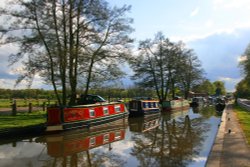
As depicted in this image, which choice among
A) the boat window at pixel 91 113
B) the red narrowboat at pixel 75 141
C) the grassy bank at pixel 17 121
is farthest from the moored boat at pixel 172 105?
the grassy bank at pixel 17 121

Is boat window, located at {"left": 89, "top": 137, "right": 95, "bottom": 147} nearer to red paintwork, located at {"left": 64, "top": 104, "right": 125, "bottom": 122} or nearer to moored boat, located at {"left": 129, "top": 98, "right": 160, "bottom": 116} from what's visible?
red paintwork, located at {"left": 64, "top": 104, "right": 125, "bottom": 122}

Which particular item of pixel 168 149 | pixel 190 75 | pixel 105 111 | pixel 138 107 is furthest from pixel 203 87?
pixel 168 149

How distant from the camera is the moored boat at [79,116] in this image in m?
19.5

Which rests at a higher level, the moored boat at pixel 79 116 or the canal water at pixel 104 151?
the moored boat at pixel 79 116

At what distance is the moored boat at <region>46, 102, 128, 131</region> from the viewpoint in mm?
19516

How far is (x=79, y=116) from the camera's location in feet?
69.4

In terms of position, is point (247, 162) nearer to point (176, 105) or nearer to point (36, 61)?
point (36, 61)

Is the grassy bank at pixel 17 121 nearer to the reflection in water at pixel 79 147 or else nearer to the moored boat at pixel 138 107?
the reflection in water at pixel 79 147

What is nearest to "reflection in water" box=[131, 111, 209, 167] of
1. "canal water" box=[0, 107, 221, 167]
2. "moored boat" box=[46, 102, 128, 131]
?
"canal water" box=[0, 107, 221, 167]

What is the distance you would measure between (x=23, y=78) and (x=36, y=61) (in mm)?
1499

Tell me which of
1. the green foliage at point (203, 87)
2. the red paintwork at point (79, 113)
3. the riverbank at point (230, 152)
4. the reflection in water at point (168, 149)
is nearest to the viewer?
the riverbank at point (230, 152)

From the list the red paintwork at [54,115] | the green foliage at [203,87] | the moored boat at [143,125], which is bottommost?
the moored boat at [143,125]

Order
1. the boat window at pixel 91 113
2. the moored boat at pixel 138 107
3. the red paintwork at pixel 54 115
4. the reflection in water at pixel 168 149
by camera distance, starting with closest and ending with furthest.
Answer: the reflection in water at pixel 168 149 → the red paintwork at pixel 54 115 → the boat window at pixel 91 113 → the moored boat at pixel 138 107

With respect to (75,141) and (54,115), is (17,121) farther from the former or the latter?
(75,141)
